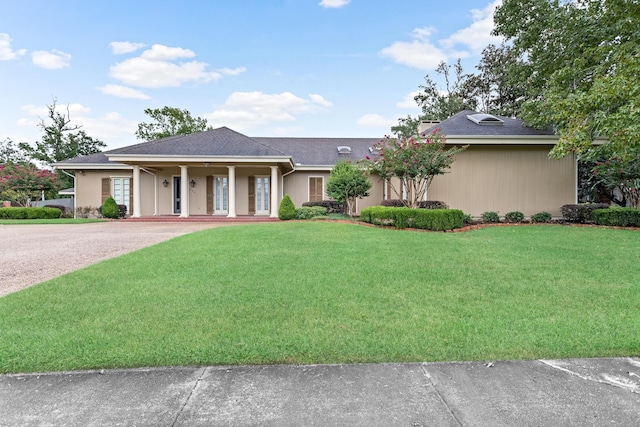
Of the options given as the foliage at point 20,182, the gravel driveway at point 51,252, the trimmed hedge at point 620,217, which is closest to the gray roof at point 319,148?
the gravel driveway at point 51,252

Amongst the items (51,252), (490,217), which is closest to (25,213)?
(51,252)

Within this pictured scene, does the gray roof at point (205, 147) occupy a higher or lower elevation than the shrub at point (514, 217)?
higher

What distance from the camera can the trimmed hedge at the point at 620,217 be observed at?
10.2m

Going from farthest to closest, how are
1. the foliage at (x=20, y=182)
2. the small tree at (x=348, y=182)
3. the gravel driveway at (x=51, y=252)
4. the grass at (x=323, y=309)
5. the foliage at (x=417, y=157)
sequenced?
the foliage at (x=20, y=182), the small tree at (x=348, y=182), the foliage at (x=417, y=157), the gravel driveway at (x=51, y=252), the grass at (x=323, y=309)

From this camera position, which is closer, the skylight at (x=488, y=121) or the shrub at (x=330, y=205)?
the skylight at (x=488, y=121)

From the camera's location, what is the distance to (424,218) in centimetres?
982

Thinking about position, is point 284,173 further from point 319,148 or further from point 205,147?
point 205,147

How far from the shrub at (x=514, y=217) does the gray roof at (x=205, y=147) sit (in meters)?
9.22

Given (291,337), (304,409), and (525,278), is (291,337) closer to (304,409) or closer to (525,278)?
(304,409)

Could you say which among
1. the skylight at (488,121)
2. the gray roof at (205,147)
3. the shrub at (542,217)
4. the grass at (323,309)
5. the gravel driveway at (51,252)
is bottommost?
the grass at (323,309)

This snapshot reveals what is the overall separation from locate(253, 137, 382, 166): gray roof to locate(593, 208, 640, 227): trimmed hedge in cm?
1100

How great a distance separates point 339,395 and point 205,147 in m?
14.7

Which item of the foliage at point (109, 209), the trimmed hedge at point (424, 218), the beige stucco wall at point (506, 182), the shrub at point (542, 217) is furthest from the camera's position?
the foliage at point (109, 209)

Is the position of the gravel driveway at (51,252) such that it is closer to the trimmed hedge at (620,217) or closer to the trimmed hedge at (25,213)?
the trimmed hedge at (25,213)
